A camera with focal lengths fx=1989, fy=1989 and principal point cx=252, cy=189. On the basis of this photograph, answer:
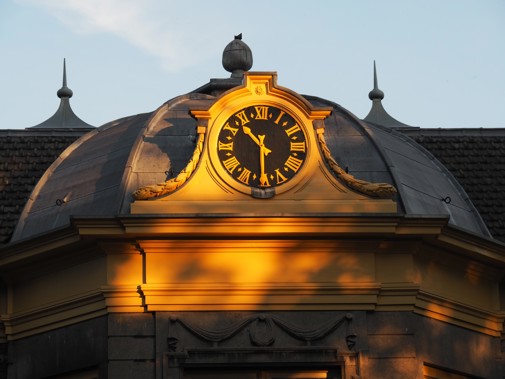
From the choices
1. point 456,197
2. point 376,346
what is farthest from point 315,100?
point 376,346

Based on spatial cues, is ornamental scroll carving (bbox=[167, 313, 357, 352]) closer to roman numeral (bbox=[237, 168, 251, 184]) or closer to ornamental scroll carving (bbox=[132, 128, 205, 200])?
ornamental scroll carving (bbox=[132, 128, 205, 200])

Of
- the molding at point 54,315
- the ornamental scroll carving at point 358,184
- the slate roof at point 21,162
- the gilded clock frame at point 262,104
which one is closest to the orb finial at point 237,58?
the slate roof at point 21,162

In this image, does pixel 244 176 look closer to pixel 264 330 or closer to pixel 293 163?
pixel 293 163

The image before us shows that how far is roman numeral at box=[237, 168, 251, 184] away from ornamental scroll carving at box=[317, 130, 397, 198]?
4.49 feet

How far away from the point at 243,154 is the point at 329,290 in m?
2.77

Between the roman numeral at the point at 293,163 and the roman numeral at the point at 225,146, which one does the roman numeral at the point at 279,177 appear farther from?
the roman numeral at the point at 225,146

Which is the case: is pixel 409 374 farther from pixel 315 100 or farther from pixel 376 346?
pixel 315 100

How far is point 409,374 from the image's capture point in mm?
33469

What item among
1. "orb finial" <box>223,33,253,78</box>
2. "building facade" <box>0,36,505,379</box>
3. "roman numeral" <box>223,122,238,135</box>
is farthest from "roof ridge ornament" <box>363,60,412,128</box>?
"roman numeral" <box>223,122,238,135</box>

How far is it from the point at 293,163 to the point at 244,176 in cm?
88

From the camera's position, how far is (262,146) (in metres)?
34.1

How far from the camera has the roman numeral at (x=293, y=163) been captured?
34.1 meters

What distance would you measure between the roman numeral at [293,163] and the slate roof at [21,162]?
5.71 m

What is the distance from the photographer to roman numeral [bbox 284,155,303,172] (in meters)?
34.1
